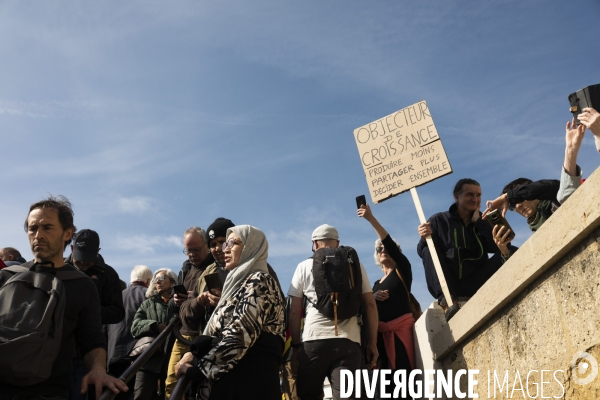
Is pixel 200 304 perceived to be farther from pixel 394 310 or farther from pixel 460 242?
pixel 460 242

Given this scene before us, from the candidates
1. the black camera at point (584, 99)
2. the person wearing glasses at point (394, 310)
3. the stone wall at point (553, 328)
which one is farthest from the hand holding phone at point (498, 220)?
the person wearing glasses at point (394, 310)

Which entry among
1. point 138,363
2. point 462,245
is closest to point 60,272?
point 138,363

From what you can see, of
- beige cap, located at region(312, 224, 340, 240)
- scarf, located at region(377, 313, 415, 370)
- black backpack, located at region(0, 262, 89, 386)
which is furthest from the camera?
scarf, located at region(377, 313, 415, 370)

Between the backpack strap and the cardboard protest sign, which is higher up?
the cardboard protest sign

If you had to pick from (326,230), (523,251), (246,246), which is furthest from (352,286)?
(523,251)

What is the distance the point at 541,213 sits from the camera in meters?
4.67

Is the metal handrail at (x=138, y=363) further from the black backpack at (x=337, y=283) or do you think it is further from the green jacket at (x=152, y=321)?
the black backpack at (x=337, y=283)

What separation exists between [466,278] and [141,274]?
3511 millimetres

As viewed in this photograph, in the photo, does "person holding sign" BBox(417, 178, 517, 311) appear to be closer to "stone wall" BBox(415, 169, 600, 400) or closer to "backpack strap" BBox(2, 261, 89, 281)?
"stone wall" BBox(415, 169, 600, 400)

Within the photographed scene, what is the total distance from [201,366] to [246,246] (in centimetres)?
95

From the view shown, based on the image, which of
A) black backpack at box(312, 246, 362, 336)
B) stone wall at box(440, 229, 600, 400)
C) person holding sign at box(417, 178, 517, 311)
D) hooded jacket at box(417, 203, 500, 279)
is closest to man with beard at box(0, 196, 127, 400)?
black backpack at box(312, 246, 362, 336)

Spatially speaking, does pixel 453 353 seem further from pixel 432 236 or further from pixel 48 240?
pixel 48 240

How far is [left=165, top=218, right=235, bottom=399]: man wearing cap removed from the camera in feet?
15.2

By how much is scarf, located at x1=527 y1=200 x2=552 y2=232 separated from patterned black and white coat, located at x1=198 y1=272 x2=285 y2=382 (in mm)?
2104
